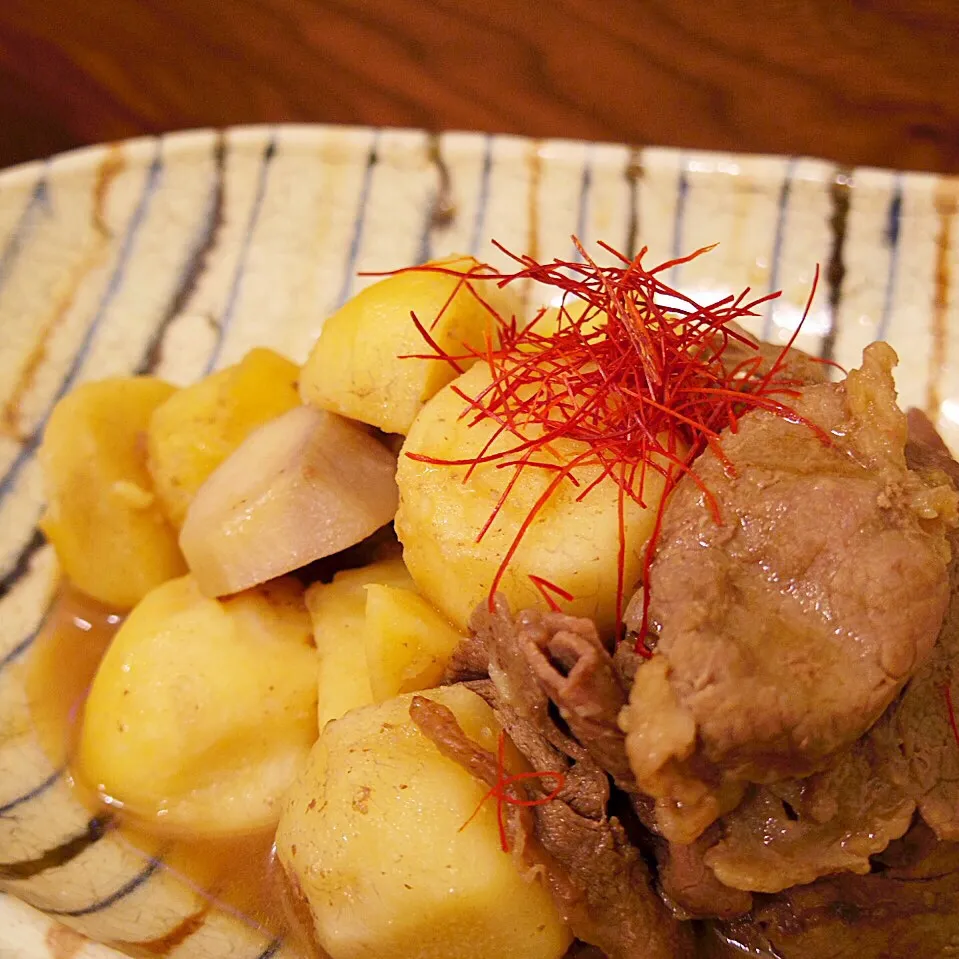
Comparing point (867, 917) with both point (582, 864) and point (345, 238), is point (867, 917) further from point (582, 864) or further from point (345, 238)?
point (345, 238)

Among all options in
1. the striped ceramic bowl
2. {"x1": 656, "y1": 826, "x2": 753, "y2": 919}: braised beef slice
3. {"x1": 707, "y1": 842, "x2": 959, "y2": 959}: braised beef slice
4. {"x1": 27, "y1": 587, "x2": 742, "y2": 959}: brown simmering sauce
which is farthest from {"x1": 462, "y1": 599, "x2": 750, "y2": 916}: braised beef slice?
the striped ceramic bowl

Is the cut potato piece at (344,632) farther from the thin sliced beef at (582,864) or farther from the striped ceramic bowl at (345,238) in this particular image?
the striped ceramic bowl at (345,238)

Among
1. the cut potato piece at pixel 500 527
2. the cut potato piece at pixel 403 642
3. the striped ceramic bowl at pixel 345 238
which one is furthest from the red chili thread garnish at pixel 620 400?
the striped ceramic bowl at pixel 345 238

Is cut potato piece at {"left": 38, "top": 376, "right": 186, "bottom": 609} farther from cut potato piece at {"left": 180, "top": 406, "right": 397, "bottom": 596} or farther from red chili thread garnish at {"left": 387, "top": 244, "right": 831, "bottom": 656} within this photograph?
red chili thread garnish at {"left": 387, "top": 244, "right": 831, "bottom": 656}

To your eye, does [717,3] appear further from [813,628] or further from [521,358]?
[813,628]

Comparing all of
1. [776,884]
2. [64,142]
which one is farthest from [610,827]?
[64,142]

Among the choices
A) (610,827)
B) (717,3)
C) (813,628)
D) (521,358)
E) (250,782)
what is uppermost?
(717,3)

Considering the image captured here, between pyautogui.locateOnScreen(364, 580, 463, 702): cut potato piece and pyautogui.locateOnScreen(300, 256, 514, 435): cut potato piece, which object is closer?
pyautogui.locateOnScreen(364, 580, 463, 702): cut potato piece

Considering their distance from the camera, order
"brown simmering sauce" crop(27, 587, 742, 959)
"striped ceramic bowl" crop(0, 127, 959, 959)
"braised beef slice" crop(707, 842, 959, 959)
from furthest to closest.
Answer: "striped ceramic bowl" crop(0, 127, 959, 959), "brown simmering sauce" crop(27, 587, 742, 959), "braised beef slice" crop(707, 842, 959, 959)

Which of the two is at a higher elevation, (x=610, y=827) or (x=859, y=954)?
(x=610, y=827)
